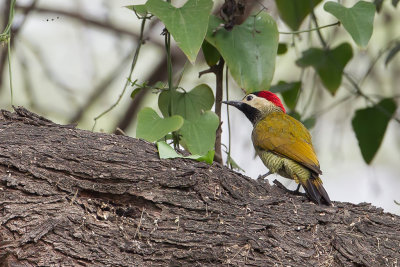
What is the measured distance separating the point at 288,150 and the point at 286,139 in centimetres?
14

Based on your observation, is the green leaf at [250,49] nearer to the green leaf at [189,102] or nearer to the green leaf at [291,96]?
the green leaf at [189,102]

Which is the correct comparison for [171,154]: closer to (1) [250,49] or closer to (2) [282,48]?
(1) [250,49]

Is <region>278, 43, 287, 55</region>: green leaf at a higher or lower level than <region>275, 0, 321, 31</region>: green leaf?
lower

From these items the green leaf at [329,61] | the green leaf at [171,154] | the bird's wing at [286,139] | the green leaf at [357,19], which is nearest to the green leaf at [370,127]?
the green leaf at [329,61]

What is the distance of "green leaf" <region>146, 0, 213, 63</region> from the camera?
3789 millimetres

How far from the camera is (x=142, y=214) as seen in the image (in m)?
3.27

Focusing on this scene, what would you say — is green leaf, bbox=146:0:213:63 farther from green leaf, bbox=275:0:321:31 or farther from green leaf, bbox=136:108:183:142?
green leaf, bbox=275:0:321:31

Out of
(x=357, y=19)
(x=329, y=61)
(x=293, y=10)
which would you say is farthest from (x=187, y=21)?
(x=329, y=61)

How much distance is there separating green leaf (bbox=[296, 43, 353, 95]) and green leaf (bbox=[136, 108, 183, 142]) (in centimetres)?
175

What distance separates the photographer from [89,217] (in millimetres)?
3170

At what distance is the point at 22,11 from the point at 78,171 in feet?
11.5

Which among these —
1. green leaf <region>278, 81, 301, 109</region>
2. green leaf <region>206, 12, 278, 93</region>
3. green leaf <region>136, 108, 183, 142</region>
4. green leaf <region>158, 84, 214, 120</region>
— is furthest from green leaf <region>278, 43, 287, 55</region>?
green leaf <region>136, 108, 183, 142</region>

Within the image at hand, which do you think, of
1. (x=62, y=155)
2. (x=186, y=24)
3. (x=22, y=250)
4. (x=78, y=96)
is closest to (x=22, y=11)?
(x=78, y=96)

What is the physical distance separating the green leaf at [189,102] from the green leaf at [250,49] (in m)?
0.27
